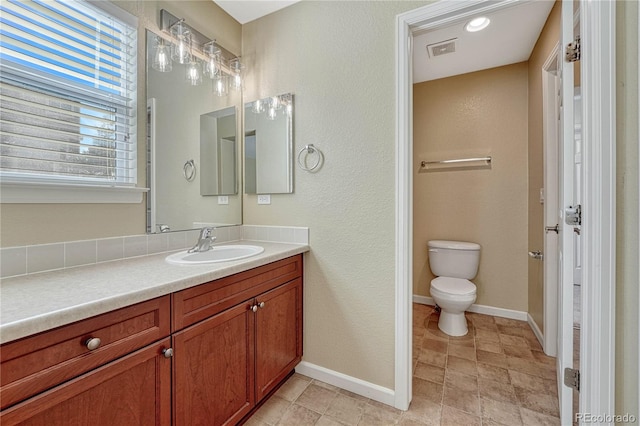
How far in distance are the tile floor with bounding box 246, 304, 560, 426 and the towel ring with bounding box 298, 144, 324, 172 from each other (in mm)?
1354

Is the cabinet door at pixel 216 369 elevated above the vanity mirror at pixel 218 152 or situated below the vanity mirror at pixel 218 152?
below

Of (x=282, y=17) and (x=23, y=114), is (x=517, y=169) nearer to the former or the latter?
(x=282, y=17)

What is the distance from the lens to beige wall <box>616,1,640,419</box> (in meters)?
0.76

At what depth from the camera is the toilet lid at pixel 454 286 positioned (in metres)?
2.16

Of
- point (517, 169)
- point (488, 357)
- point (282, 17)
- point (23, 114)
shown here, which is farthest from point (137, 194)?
point (517, 169)

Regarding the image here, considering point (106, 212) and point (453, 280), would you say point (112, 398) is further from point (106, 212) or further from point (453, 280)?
point (453, 280)

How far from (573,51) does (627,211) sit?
0.71 meters

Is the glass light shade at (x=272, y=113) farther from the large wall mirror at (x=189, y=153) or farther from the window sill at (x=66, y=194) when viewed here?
the window sill at (x=66, y=194)

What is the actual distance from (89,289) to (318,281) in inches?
45.1

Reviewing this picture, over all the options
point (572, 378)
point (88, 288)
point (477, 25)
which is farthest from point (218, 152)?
point (572, 378)

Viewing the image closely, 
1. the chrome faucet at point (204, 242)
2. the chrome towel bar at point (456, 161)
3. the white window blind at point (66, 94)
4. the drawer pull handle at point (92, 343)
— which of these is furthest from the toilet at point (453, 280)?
the white window blind at point (66, 94)

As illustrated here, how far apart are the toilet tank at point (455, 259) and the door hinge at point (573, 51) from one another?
1747 millimetres

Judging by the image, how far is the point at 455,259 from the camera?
256cm

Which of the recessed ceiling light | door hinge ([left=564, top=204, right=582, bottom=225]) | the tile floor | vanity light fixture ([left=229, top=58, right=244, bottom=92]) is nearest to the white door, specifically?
door hinge ([left=564, top=204, right=582, bottom=225])
